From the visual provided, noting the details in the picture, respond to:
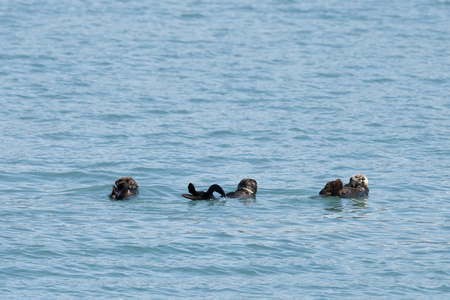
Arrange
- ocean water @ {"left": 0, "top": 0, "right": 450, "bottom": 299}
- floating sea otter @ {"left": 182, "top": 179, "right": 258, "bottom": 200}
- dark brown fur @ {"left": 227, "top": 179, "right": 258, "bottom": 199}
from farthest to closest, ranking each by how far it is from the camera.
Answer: dark brown fur @ {"left": 227, "top": 179, "right": 258, "bottom": 199}, floating sea otter @ {"left": 182, "top": 179, "right": 258, "bottom": 200}, ocean water @ {"left": 0, "top": 0, "right": 450, "bottom": 299}

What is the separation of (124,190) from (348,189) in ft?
11.7

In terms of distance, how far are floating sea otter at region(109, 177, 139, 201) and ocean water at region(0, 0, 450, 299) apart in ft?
0.62

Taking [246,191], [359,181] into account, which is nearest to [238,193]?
[246,191]

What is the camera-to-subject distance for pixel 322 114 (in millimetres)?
18953

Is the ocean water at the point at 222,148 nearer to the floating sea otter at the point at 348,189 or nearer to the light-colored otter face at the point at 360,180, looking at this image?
the floating sea otter at the point at 348,189

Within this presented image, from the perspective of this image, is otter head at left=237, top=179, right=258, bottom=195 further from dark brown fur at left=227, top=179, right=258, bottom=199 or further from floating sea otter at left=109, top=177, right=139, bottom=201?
floating sea otter at left=109, top=177, right=139, bottom=201

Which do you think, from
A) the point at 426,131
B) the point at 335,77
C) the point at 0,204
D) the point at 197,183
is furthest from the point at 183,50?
the point at 0,204

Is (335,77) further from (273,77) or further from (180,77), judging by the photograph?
(180,77)

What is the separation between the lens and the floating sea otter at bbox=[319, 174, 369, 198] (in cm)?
1170

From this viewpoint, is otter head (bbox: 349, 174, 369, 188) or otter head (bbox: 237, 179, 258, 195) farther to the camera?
otter head (bbox: 349, 174, 369, 188)

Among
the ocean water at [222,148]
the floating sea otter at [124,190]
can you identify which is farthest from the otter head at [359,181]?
the floating sea otter at [124,190]

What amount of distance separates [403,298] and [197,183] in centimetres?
552

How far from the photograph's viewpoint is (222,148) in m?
15.7

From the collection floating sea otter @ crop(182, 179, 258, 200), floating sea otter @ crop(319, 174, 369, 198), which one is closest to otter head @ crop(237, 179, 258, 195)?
floating sea otter @ crop(182, 179, 258, 200)
